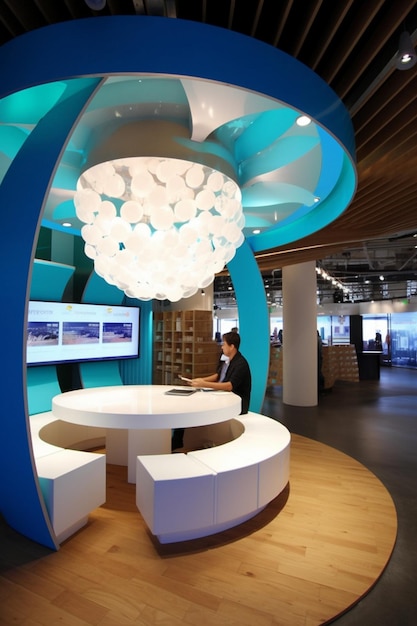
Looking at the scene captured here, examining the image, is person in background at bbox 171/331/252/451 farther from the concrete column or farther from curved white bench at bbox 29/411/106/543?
the concrete column

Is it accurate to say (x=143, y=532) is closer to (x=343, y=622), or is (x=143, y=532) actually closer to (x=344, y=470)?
(x=343, y=622)

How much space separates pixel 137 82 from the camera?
2.80 metres

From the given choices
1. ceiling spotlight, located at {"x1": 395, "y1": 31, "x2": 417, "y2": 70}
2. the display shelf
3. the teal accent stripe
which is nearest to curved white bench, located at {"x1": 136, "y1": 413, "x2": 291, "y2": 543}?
the teal accent stripe

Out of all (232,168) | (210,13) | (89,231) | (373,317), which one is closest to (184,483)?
(89,231)

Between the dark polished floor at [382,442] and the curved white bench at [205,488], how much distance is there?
3.07 feet

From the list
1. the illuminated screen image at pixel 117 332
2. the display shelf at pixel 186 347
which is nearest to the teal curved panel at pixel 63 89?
the illuminated screen image at pixel 117 332

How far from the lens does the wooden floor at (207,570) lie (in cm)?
206

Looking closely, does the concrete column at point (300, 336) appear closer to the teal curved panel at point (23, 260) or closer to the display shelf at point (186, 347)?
the display shelf at point (186, 347)

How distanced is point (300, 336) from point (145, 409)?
Answer: 5.79 m

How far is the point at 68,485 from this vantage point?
8.75 ft

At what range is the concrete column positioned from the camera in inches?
331

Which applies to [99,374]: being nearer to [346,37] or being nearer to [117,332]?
[117,332]

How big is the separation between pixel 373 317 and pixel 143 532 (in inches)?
737

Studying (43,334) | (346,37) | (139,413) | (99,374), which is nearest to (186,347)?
(99,374)
